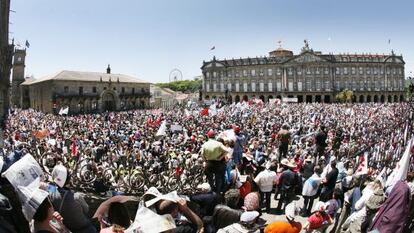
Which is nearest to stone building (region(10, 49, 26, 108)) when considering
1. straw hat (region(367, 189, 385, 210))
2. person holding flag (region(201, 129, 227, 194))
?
person holding flag (region(201, 129, 227, 194))

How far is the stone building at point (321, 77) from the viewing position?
89.2m

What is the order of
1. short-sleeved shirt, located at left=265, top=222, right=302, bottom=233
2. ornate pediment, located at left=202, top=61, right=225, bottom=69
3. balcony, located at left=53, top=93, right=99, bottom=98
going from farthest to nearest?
ornate pediment, located at left=202, top=61, right=225, bottom=69 < balcony, located at left=53, top=93, right=99, bottom=98 < short-sleeved shirt, located at left=265, top=222, right=302, bottom=233

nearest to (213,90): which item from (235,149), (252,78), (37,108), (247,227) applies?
(252,78)

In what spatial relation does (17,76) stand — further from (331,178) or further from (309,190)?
(331,178)

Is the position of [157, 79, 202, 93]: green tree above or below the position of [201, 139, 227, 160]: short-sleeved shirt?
above

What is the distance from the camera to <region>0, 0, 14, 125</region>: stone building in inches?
1117

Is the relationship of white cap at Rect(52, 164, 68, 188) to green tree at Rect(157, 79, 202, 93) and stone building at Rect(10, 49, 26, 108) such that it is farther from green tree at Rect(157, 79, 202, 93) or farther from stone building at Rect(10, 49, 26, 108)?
green tree at Rect(157, 79, 202, 93)

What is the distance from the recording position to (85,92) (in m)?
66.6

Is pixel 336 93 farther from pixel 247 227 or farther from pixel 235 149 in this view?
pixel 247 227

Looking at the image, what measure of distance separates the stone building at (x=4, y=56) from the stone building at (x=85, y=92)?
2845 cm

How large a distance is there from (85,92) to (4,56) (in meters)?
38.0

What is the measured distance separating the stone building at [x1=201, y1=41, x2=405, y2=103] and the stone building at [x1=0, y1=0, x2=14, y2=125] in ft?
201

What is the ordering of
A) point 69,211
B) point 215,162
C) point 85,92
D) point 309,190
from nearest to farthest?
point 69,211 → point 215,162 → point 309,190 → point 85,92

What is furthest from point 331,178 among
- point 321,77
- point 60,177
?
point 321,77
